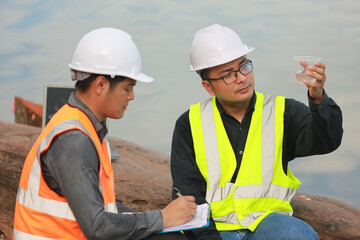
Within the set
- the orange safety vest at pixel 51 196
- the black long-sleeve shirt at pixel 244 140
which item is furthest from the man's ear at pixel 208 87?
the orange safety vest at pixel 51 196

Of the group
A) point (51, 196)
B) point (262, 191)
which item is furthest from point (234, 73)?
point (51, 196)

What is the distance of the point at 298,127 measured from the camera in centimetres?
411

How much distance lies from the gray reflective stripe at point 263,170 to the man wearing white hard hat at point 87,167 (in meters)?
0.82

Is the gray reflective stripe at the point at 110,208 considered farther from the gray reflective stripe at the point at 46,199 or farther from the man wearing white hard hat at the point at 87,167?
the gray reflective stripe at the point at 46,199

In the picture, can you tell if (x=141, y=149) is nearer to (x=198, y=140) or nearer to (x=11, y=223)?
(x=11, y=223)

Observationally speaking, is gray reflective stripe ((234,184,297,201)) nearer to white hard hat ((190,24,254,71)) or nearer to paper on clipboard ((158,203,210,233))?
paper on clipboard ((158,203,210,233))

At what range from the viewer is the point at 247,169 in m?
3.99

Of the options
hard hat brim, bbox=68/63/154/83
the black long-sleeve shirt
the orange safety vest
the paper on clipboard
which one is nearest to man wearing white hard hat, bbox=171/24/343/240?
the black long-sleeve shirt

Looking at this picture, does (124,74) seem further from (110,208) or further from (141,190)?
(141,190)

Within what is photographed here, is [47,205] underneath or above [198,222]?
above

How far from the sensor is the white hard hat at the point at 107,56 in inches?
126

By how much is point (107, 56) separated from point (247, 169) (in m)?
1.50

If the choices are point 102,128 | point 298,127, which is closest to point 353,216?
point 298,127

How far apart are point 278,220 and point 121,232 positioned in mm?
1489
